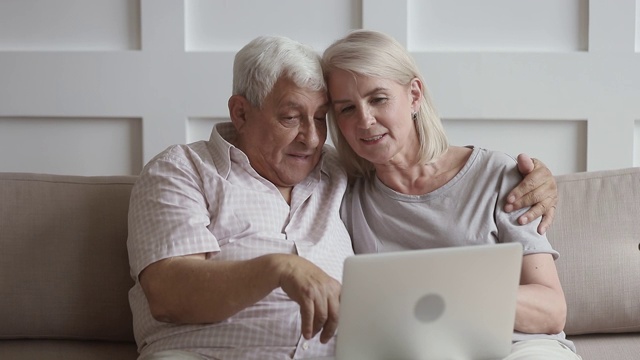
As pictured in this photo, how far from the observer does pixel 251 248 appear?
199cm

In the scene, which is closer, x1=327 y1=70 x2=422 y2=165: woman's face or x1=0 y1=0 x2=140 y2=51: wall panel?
x1=327 y1=70 x2=422 y2=165: woman's face

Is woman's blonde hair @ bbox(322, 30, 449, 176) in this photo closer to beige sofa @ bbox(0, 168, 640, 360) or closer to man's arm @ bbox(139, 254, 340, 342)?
beige sofa @ bbox(0, 168, 640, 360)

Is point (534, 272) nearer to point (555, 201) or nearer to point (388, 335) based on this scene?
point (555, 201)

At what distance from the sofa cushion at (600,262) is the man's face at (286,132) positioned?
64 cm

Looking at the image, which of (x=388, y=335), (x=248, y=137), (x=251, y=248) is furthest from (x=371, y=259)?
(x=248, y=137)

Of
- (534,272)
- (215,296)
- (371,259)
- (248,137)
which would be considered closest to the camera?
(371,259)

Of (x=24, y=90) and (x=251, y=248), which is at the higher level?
(x=24, y=90)

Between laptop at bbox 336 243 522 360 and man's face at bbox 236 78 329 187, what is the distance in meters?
0.67

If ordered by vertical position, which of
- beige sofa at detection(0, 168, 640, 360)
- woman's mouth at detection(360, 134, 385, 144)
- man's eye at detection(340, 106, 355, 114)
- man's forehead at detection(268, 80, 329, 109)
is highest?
man's forehead at detection(268, 80, 329, 109)

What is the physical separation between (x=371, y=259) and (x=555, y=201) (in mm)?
814

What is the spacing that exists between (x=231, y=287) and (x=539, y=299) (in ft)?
2.13

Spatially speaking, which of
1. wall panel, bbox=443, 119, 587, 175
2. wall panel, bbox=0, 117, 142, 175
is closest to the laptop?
wall panel, bbox=443, 119, 587, 175

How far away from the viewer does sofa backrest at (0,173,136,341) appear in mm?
2178

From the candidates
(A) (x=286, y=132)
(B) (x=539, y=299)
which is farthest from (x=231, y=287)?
(B) (x=539, y=299)
